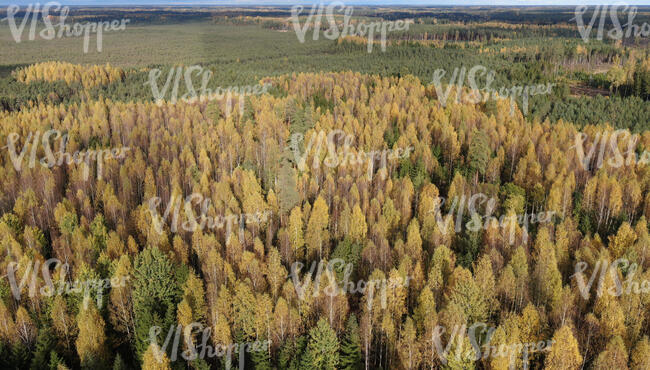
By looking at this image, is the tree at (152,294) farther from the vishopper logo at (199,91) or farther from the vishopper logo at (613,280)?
the vishopper logo at (199,91)

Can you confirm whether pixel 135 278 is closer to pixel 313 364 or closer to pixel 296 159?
pixel 313 364

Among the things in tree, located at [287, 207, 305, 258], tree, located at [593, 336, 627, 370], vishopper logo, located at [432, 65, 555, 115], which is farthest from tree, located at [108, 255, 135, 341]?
vishopper logo, located at [432, 65, 555, 115]

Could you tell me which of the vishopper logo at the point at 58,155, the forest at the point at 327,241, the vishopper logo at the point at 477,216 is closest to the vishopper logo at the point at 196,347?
the forest at the point at 327,241

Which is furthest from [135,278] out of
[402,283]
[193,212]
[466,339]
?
[466,339]

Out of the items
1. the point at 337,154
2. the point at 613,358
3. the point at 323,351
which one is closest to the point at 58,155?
the point at 337,154

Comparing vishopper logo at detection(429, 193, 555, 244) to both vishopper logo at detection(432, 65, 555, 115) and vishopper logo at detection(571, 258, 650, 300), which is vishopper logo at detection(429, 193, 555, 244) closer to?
vishopper logo at detection(571, 258, 650, 300)
